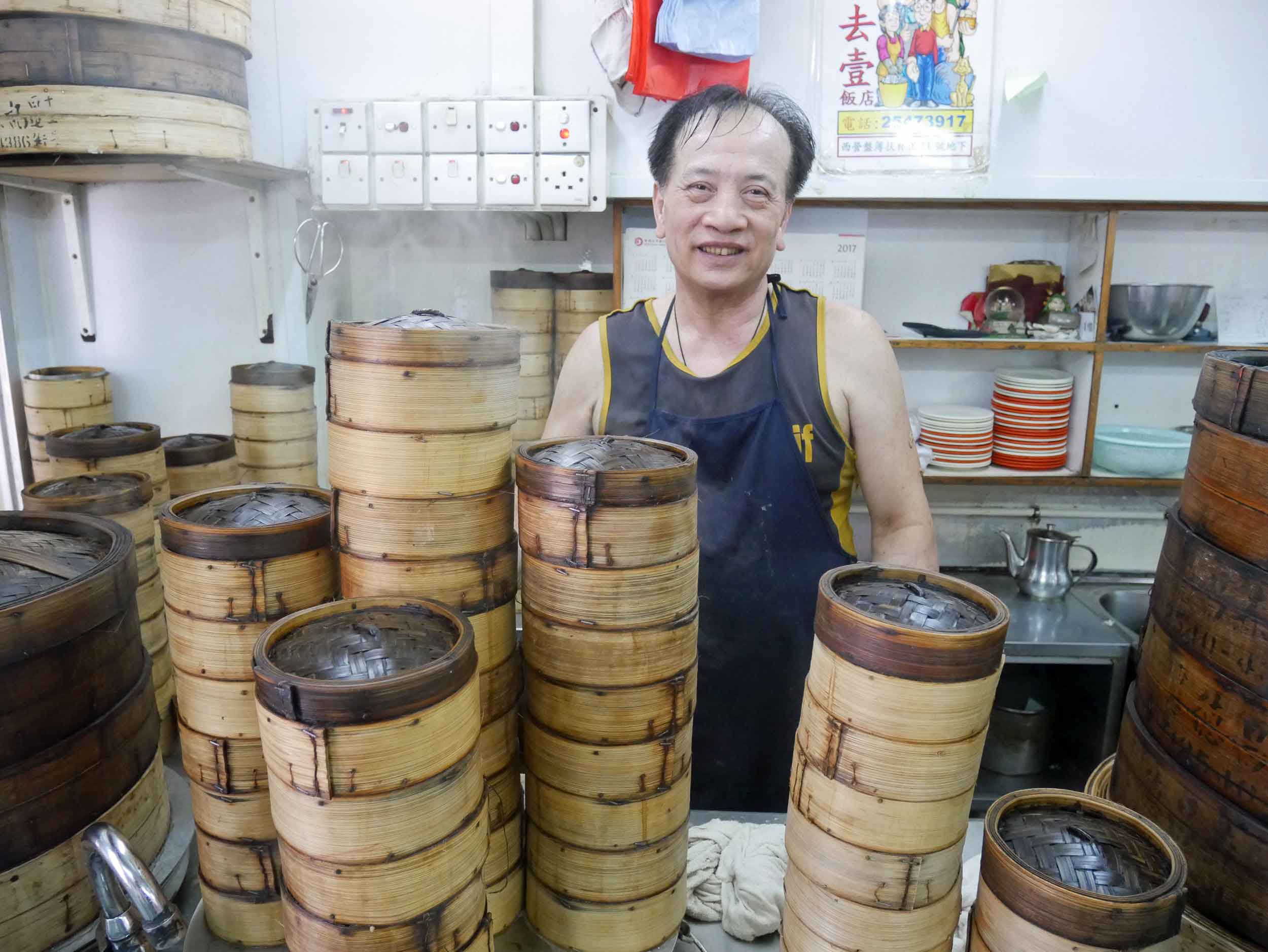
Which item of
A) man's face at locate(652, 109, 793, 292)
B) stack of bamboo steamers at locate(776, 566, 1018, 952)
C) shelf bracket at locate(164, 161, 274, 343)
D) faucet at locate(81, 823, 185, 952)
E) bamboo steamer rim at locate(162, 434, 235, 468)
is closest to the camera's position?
stack of bamboo steamers at locate(776, 566, 1018, 952)

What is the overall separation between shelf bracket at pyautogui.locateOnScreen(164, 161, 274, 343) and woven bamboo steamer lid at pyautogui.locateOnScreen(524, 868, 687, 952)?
10.1ft

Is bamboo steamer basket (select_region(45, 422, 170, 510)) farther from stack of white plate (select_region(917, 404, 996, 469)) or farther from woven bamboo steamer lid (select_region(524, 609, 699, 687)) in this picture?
stack of white plate (select_region(917, 404, 996, 469))

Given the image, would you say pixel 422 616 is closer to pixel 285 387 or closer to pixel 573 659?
pixel 573 659

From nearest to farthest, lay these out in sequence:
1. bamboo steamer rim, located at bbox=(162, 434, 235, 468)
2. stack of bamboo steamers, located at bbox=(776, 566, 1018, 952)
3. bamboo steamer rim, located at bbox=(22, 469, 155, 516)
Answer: stack of bamboo steamers, located at bbox=(776, 566, 1018, 952) → bamboo steamer rim, located at bbox=(22, 469, 155, 516) → bamboo steamer rim, located at bbox=(162, 434, 235, 468)

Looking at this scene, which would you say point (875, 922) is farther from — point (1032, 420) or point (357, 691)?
point (1032, 420)

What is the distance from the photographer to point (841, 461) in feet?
6.73

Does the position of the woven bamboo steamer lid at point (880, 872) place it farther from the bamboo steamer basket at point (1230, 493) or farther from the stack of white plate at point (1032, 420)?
the stack of white plate at point (1032, 420)

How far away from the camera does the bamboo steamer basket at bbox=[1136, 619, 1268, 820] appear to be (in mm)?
1020

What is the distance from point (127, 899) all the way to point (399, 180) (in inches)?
113

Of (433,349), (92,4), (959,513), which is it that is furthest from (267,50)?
(959,513)

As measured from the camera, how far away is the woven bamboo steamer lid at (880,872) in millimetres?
925

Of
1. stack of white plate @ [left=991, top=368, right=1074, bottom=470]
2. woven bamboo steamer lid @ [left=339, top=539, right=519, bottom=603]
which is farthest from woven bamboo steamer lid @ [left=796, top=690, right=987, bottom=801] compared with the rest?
stack of white plate @ [left=991, top=368, right=1074, bottom=470]

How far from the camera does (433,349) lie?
1.02 m

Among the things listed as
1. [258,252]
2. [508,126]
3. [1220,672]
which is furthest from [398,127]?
[1220,672]
